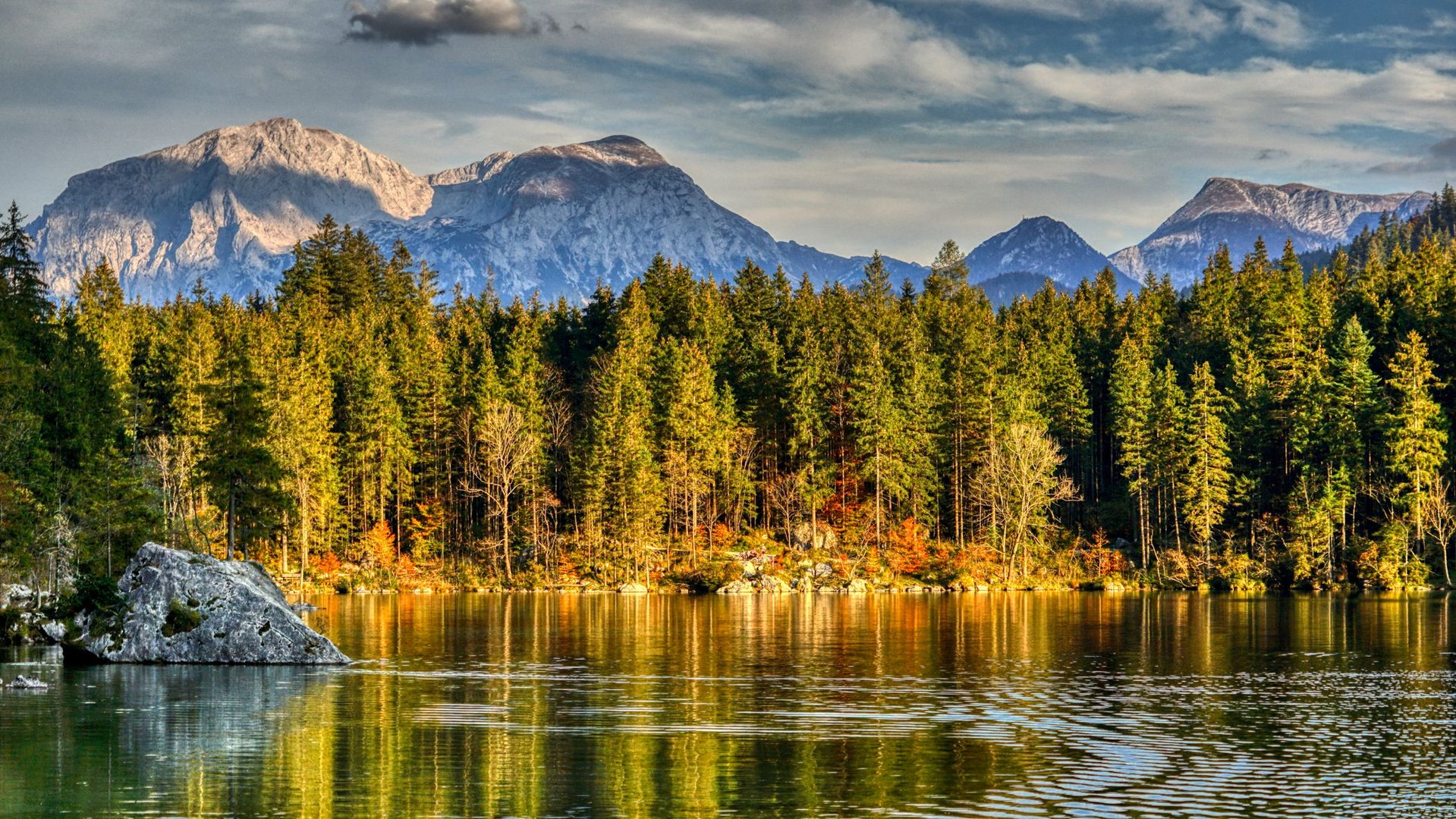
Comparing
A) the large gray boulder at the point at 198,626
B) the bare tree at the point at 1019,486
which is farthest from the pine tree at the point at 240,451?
the bare tree at the point at 1019,486

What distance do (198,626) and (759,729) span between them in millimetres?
24195

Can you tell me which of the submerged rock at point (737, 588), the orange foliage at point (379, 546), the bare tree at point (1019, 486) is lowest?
the submerged rock at point (737, 588)

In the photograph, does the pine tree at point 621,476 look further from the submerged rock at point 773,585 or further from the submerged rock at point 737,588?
the submerged rock at point 773,585

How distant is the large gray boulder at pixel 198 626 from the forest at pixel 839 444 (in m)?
42.5

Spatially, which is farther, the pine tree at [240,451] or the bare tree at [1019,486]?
the bare tree at [1019,486]

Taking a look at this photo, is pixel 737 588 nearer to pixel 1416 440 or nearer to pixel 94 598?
pixel 1416 440

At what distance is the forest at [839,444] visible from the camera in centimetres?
10112

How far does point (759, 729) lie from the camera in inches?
1200

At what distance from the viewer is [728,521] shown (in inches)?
4564

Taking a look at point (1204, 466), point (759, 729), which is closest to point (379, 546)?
point (1204, 466)

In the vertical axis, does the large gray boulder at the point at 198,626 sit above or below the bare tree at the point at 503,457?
below

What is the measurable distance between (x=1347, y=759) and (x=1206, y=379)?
84.5 meters

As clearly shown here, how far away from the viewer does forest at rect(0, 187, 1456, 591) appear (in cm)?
10112

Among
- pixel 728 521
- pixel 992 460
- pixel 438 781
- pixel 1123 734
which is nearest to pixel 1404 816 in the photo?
pixel 1123 734
